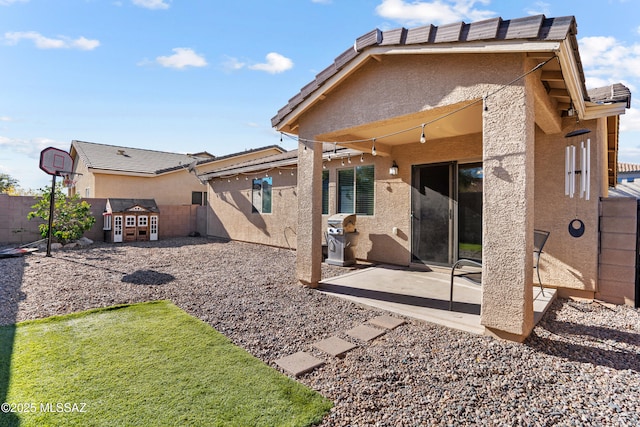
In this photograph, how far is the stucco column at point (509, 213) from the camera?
11.0 ft

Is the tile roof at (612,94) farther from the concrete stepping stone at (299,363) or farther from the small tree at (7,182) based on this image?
the small tree at (7,182)

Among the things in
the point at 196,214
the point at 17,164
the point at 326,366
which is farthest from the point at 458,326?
the point at 17,164

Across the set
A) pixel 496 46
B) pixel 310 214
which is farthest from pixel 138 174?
pixel 496 46

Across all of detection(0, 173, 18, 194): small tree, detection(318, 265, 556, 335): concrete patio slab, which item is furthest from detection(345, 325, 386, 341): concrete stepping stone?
detection(0, 173, 18, 194): small tree

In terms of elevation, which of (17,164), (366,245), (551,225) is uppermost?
(17,164)

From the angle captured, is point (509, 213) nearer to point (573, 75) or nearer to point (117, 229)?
point (573, 75)

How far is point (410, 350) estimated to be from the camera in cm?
345

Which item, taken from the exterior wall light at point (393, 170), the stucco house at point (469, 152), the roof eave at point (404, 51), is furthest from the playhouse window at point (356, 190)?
the roof eave at point (404, 51)

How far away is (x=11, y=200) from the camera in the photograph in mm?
12000

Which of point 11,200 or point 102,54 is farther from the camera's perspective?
point 11,200

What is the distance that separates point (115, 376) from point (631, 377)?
4.91 m

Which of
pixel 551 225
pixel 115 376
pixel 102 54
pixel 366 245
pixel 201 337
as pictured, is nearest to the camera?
pixel 115 376

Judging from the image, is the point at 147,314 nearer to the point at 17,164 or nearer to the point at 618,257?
the point at 618,257

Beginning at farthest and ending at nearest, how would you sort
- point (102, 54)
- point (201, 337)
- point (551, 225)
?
point (102, 54)
point (551, 225)
point (201, 337)
